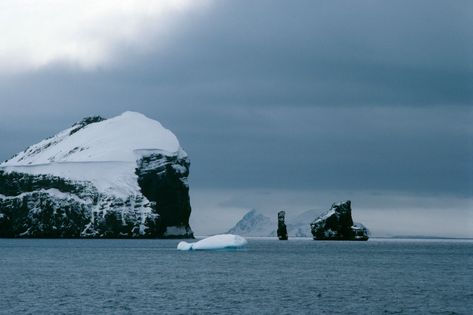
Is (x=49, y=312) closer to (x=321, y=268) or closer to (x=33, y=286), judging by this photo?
(x=33, y=286)

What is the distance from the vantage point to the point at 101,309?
7975cm

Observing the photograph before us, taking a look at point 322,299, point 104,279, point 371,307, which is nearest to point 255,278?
point 104,279

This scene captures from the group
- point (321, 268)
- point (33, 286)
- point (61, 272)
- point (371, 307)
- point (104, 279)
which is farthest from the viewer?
point (321, 268)

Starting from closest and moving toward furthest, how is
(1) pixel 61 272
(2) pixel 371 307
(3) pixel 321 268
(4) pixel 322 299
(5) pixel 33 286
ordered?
(2) pixel 371 307, (4) pixel 322 299, (5) pixel 33 286, (1) pixel 61 272, (3) pixel 321 268

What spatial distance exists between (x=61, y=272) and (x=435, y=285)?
56.2 meters

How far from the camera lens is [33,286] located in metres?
104

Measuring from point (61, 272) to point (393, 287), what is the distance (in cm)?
5207

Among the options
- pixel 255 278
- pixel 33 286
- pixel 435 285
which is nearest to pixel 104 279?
pixel 33 286

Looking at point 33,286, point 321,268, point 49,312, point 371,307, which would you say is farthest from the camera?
point 321,268

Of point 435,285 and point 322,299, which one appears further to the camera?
point 435,285

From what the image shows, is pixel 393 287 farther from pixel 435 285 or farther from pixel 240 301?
pixel 240 301

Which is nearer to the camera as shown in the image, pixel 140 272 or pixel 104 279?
pixel 104 279

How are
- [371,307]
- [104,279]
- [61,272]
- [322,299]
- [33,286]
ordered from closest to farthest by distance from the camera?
[371,307] < [322,299] < [33,286] < [104,279] < [61,272]

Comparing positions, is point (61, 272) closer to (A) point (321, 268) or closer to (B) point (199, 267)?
(B) point (199, 267)
